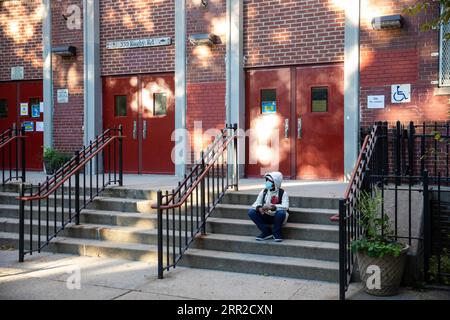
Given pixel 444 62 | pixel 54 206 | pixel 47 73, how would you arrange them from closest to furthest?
pixel 54 206 < pixel 444 62 < pixel 47 73

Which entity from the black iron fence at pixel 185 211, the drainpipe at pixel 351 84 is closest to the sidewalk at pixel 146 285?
the black iron fence at pixel 185 211

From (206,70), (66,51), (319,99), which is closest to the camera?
(319,99)

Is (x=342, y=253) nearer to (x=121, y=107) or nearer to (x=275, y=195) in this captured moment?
(x=275, y=195)

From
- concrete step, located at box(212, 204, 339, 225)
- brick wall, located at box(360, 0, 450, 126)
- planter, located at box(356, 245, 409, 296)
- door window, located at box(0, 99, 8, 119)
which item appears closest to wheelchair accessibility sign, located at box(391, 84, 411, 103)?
brick wall, located at box(360, 0, 450, 126)

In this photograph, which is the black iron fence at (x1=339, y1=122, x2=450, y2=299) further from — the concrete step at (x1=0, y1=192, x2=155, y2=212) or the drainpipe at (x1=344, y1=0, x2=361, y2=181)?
the concrete step at (x1=0, y1=192, x2=155, y2=212)

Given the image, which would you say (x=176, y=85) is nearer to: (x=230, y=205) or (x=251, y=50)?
(x=251, y=50)

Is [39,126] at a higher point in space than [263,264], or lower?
higher

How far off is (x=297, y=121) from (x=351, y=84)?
1.21 metres

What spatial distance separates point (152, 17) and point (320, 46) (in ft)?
11.8

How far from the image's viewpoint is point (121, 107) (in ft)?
37.6

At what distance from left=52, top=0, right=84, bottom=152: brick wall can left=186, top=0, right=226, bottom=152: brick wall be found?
2681 mm

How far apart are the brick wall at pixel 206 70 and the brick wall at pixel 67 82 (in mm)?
2681

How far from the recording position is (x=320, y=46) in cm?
945

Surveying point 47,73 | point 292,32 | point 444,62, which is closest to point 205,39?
point 292,32
